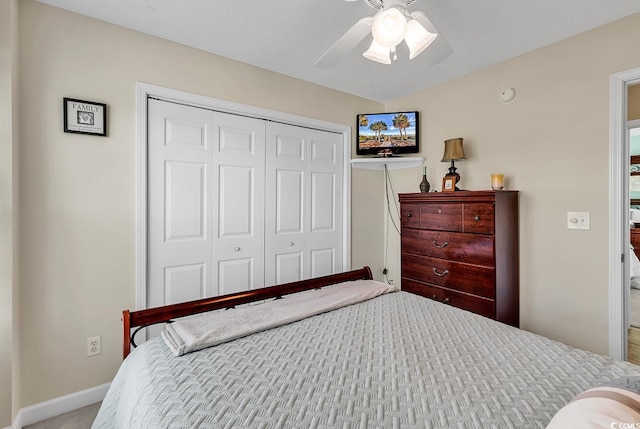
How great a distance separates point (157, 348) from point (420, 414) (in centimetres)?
110

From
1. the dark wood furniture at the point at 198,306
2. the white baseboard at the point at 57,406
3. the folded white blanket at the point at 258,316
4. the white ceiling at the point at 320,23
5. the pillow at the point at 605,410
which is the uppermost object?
the white ceiling at the point at 320,23

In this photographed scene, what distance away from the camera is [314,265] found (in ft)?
10.0

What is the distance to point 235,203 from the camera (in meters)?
2.55

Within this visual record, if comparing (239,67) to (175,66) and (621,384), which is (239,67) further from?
(621,384)

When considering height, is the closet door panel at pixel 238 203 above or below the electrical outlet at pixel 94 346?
above

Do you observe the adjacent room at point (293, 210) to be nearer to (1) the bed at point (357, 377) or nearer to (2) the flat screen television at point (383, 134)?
(1) the bed at point (357, 377)

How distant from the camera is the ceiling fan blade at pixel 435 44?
1446 mm

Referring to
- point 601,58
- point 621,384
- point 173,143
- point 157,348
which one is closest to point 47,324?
point 157,348

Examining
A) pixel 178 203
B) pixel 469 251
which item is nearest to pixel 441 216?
pixel 469 251

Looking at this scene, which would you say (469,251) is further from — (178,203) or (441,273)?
(178,203)

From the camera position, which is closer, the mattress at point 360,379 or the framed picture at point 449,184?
the mattress at point 360,379

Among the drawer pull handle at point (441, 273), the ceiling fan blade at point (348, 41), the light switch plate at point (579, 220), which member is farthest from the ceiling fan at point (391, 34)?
the drawer pull handle at point (441, 273)

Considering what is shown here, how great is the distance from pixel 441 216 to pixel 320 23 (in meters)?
1.77

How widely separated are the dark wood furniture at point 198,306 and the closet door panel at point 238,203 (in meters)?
0.73
